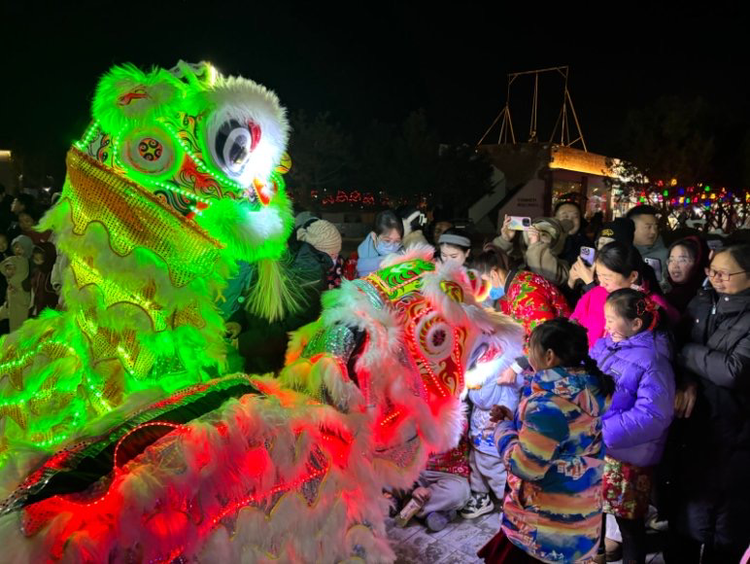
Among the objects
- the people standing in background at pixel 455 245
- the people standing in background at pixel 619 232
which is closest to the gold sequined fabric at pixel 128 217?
the people standing in background at pixel 455 245

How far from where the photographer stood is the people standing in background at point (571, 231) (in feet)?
17.1

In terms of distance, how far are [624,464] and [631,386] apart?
18.5 inches

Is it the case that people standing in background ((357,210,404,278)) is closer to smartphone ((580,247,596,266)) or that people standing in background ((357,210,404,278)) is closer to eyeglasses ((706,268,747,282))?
smartphone ((580,247,596,266))

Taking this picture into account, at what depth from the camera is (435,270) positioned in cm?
186

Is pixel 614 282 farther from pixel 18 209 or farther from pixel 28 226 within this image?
pixel 18 209

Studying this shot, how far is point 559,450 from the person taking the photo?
83.4 inches

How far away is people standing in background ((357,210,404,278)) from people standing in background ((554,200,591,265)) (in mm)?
1648

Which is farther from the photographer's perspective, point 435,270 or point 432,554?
point 432,554

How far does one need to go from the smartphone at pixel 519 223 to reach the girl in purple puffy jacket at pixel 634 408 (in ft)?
7.08

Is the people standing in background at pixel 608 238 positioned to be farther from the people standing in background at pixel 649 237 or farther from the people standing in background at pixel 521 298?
the people standing in background at pixel 521 298

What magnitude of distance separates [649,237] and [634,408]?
2.35m

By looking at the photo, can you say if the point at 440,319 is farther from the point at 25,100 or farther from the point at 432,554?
the point at 25,100

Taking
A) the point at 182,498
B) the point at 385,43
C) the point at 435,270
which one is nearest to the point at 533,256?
the point at 435,270

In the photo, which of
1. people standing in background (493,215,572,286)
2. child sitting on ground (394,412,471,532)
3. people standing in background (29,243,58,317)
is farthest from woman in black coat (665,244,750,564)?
people standing in background (29,243,58,317)
